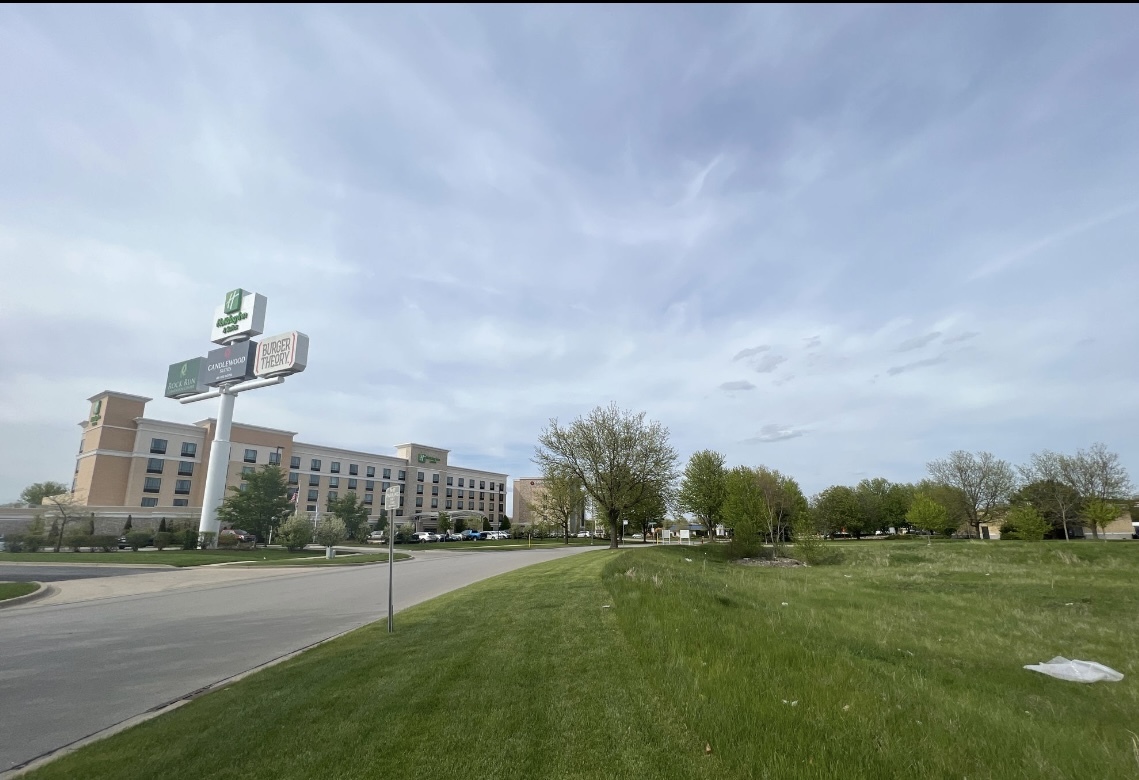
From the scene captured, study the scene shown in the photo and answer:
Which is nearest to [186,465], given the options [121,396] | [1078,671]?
[121,396]

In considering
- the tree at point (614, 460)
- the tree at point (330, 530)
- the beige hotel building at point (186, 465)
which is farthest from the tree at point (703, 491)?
the beige hotel building at point (186, 465)

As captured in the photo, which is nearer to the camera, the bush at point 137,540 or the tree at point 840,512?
the bush at point 137,540

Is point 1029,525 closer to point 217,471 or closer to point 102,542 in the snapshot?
point 217,471

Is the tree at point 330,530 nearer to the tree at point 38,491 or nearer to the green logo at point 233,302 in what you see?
the green logo at point 233,302

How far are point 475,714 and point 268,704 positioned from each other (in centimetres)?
267

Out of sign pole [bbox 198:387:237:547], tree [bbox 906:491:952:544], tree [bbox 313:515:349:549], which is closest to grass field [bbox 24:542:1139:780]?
tree [bbox 313:515:349:549]

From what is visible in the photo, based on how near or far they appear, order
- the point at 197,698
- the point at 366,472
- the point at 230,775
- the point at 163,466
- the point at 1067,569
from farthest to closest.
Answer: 1. the point at 366,472
2. the point at 163,466
3. the point at 1067,569
4. the point at 197,698
5. the point at 230,775

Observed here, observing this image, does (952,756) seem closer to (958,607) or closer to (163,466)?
(958,607)

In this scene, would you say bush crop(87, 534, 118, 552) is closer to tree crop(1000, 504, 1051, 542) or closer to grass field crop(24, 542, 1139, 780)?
grass field crop(24, 542, 1139, 780)

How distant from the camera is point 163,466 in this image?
78.1m

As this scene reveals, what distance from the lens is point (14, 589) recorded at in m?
17.6

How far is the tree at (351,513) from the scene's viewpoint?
206ft

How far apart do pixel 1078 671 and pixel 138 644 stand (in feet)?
55.1

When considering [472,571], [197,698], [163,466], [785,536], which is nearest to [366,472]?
[163,466]
